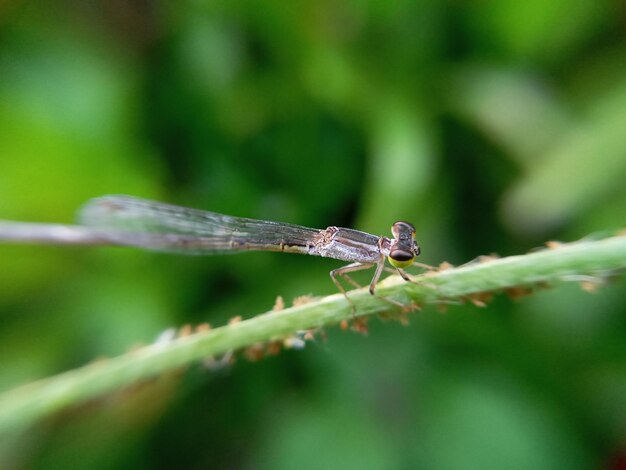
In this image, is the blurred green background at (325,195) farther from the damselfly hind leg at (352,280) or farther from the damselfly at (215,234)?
the damselfly hind leg at (352,280)

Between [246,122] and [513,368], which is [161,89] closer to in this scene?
[246,122]

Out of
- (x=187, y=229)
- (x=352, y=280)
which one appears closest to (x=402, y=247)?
(x=352, y=280)

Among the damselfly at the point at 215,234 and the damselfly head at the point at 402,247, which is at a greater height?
the damselfly at the point at 215,234

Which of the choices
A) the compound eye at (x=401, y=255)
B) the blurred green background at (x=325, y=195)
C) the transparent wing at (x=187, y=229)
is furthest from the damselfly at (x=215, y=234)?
the blurred green background at (x=325, y=195)

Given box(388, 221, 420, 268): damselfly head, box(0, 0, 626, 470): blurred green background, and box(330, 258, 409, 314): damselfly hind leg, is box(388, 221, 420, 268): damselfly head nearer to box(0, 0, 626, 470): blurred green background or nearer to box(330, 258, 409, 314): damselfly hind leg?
box(330, 258, 409, 314): damselfly hind leg

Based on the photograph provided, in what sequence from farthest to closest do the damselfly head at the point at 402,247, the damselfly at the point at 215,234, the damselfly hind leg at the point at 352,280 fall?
the damselfly at the point at 215,234 < the damselfly head at the point at 402,247 < the damselfly hind leg at the point at 352,280

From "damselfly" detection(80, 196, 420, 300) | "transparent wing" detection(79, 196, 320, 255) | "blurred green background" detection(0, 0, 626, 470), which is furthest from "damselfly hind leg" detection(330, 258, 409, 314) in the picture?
"blurred green background" detection(0, 0, 626, 470)
